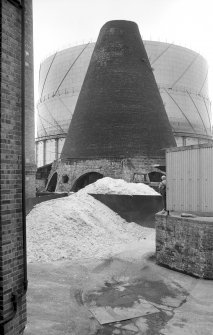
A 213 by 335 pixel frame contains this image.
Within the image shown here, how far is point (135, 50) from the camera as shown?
2083cm

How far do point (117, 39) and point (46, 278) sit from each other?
1686 cm

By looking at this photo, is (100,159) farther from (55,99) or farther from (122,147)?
(55,99)

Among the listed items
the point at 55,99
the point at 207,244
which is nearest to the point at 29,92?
the point at 207,244

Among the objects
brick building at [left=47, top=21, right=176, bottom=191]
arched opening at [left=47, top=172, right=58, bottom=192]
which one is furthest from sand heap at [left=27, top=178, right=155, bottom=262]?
arched opening at [left=47, top=172, right=58, bottom=192]

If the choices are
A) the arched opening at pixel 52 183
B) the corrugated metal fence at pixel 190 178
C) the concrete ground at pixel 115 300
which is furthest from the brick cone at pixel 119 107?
the concrete ground at pixel 115 300

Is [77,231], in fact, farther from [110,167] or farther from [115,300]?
[110,167]

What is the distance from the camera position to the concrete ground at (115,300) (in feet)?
16.2

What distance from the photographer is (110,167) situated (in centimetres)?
1872

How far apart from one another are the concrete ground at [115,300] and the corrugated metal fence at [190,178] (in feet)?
4.99

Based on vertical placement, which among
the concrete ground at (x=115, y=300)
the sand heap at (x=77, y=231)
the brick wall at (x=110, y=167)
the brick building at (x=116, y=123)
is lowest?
the concrete ground at (x=115, y=300)

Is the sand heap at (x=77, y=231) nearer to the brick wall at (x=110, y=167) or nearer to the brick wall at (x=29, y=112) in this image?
the brick wall at (x=29, y=112)

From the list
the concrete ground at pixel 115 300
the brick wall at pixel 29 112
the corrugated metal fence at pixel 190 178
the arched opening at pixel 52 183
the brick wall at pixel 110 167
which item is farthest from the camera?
the arched opening at pixel 52 183

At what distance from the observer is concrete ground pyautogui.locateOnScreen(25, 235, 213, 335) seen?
4.95 metres

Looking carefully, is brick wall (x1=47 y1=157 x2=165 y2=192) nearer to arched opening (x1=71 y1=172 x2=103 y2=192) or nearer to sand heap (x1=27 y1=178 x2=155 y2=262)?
arched opening (x1=71 y1=172 x2=103 y2=192)
